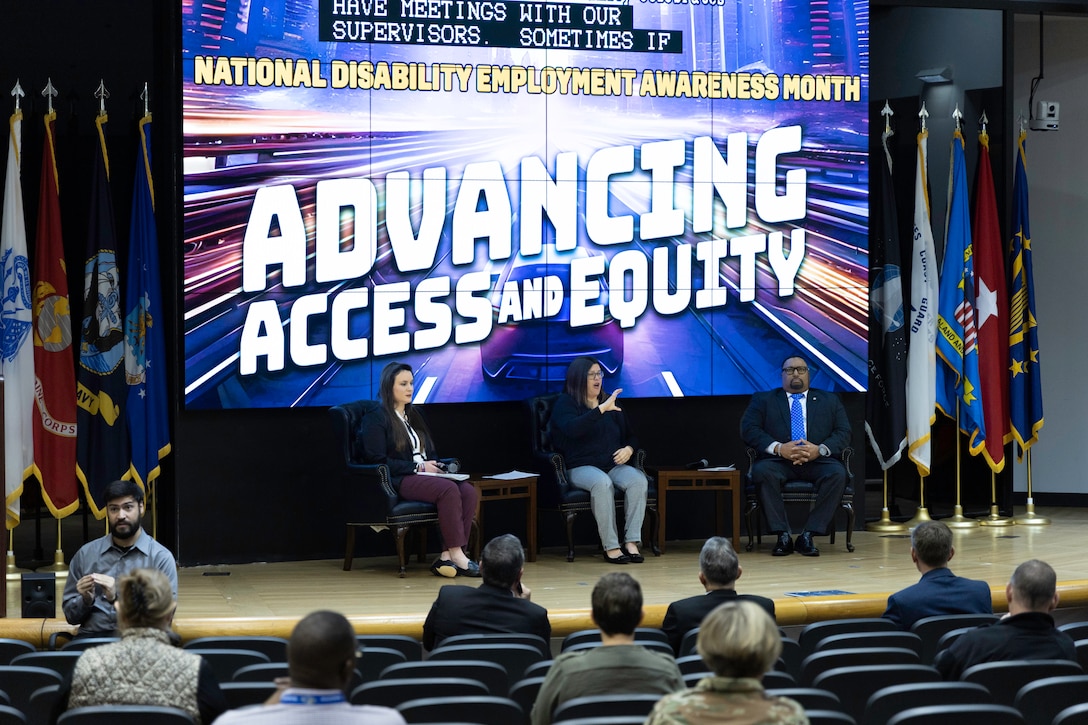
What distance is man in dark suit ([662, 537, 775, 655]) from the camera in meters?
4.25

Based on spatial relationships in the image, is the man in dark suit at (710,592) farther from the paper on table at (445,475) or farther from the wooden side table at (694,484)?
the wooden side table at (694,484)

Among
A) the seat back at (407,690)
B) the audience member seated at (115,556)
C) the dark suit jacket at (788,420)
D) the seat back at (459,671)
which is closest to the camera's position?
the seat back at (407,690)

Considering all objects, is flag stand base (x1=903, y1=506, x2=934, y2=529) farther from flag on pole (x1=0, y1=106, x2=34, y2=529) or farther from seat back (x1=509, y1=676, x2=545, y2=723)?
seat back (x1=509, y1=676, x2=545, y2=723)

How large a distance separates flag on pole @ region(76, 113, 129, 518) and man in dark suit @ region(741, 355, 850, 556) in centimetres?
325

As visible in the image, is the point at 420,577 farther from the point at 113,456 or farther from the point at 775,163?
the point at 775,163

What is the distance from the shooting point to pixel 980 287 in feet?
29.6

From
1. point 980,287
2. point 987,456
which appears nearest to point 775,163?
point 980,287

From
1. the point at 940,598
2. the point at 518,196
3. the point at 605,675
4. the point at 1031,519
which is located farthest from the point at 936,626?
the point at 1031,519

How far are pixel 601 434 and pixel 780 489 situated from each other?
1.00m

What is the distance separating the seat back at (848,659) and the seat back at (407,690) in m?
0.89

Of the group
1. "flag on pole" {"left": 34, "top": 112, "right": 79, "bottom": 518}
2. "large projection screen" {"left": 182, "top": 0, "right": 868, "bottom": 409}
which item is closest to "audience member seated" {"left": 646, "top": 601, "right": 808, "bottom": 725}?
"large projection screen" {"left": 182, "top": 0, "right": 868, "bottom": 409}

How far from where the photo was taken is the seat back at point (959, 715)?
2.72m

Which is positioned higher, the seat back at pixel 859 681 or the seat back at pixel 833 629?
the seat back at pixel 859 681

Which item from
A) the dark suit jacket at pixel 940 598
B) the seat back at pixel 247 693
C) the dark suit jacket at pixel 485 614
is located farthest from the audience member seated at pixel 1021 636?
the seat back at pixel 247 693
